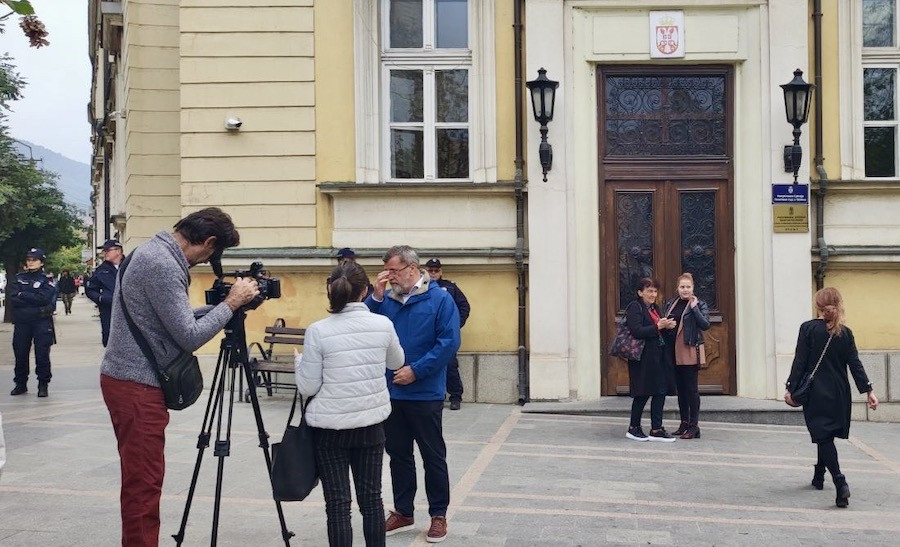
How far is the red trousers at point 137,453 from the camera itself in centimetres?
494

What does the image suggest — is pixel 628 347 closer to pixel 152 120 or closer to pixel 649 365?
pixel 649 365

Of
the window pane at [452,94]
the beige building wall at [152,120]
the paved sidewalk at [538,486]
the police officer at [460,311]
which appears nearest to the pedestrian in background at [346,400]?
the paved sidewalk at [538,486]

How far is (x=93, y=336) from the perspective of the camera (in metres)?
26.9

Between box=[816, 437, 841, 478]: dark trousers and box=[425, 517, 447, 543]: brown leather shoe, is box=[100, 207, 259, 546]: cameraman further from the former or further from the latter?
box=[816, 437, 841, 478]: dark trousers

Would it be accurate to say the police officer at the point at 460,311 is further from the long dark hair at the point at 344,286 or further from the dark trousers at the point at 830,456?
the long dark hair at the point at 344,286

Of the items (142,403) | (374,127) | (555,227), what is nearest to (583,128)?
(555,227)

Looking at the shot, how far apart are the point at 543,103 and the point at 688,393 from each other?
370cm

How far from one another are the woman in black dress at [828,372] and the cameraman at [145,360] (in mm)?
4806

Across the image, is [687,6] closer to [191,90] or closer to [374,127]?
[374,127]

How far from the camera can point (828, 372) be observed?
790 centimetres

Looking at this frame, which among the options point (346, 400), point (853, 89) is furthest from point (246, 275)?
point (853, 89)

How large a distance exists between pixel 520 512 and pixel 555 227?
5.55 m

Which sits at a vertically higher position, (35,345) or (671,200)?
(671,200)

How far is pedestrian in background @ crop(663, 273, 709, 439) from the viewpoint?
1040cm
